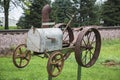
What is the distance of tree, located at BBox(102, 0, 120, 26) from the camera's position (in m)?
39.5

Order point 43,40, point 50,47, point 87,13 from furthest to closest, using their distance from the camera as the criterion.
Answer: point 87,13 < point 50,47 < point 43,40

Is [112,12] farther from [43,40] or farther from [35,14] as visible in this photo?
[43,40]

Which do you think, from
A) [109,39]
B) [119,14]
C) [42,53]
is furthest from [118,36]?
[42,53]

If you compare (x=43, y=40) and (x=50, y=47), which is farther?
(x=50, y=47)

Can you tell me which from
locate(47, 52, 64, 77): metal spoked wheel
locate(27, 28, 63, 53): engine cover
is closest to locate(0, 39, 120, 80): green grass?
locate(27, 28, 63, 53): engine cover

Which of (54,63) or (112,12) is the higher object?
(112,12)

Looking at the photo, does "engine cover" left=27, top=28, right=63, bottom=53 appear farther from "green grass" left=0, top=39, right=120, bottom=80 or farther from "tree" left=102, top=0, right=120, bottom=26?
"tree" left=102, top=0, right=120, bottom=26

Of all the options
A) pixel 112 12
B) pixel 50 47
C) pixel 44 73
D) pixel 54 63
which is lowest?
pixel 44 73

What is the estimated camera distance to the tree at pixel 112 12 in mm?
39500

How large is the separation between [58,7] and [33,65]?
27.8 meters

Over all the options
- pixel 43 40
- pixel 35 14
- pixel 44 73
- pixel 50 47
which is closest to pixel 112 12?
pixel 35 14

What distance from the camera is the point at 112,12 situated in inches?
1571

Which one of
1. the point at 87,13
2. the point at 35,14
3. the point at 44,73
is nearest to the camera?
the point at 44,73

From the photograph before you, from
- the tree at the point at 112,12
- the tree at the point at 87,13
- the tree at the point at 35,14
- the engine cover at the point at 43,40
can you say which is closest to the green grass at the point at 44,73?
the engine cover at the point at 43,40
